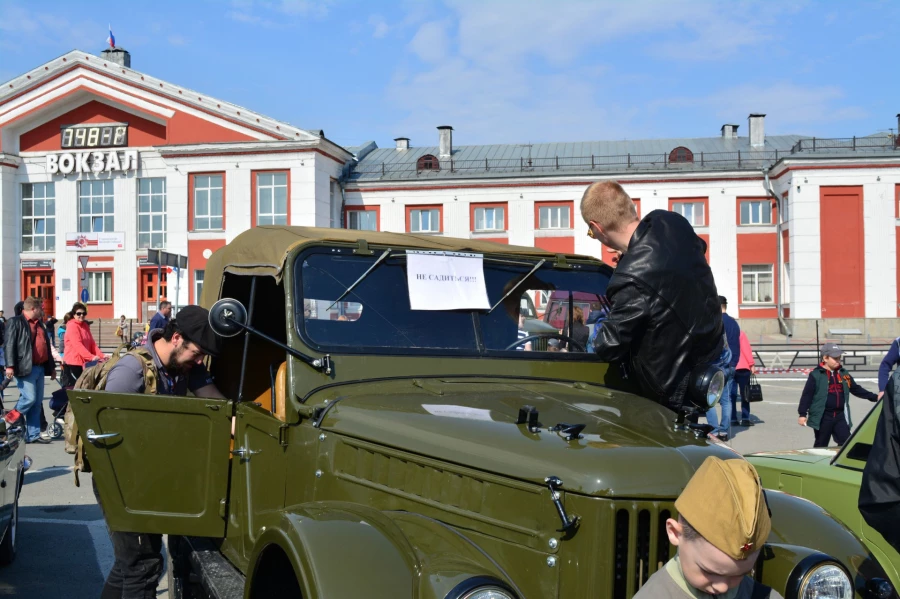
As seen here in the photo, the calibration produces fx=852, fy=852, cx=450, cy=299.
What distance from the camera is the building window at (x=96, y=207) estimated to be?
1407 inches

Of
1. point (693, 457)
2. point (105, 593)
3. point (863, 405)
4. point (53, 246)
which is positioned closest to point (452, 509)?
point (693, 457)

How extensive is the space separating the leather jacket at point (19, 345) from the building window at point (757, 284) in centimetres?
3085

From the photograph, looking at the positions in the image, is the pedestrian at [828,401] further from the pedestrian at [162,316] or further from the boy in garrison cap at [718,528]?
the pedestrian at [162,316]

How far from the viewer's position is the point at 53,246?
118 feet

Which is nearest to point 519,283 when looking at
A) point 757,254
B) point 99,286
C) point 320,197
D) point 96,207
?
point 320,197

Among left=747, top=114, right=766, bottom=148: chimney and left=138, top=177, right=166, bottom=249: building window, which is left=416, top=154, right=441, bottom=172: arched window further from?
left=747, top=114, right=766, bottom=148: chimney

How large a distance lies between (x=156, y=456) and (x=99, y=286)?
34.8 metres

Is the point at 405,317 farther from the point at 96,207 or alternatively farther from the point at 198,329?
the point at 96,207

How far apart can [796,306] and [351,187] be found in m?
19.2

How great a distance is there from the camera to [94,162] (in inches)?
1403

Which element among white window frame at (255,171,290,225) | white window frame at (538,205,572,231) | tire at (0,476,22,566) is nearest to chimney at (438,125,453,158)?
white window frame at (538,205,572,231)

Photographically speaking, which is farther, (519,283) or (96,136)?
(96,136)

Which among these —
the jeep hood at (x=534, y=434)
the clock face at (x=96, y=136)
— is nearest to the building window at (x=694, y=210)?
the clock face at (x=96, y=136)

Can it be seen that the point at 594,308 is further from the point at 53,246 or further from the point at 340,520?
the point at 53,246
